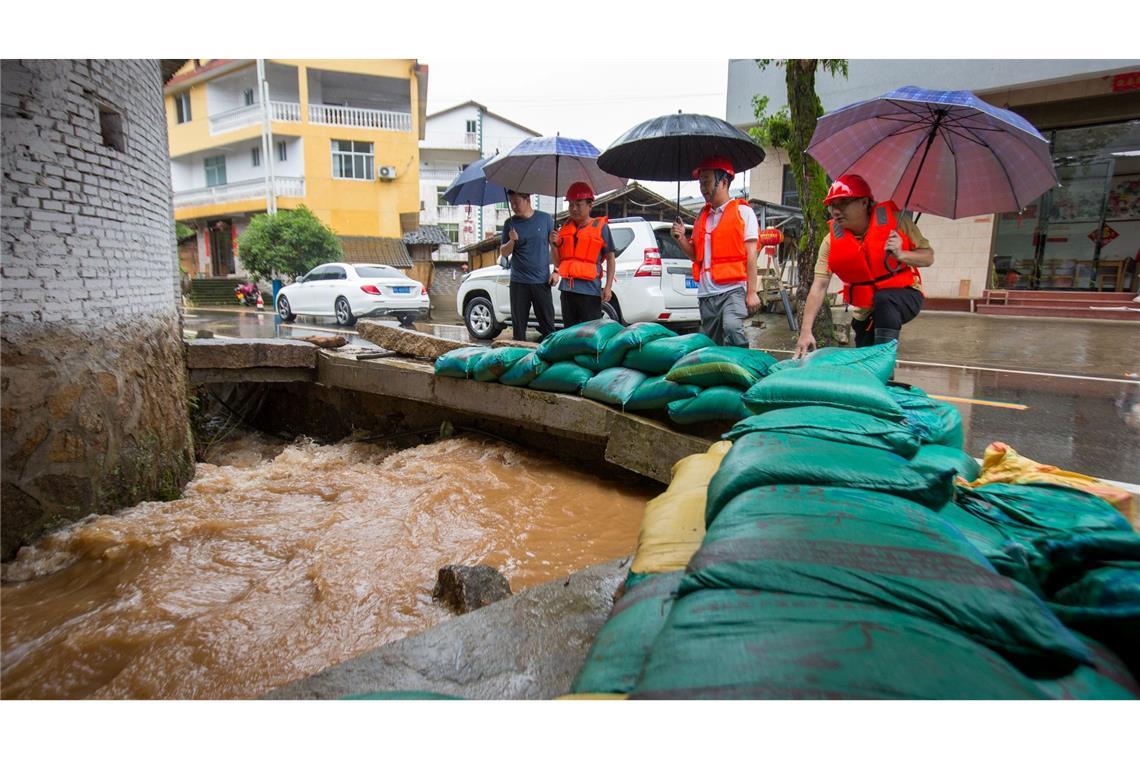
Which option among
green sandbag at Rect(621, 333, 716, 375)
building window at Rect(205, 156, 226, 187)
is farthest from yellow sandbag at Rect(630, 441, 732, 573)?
building window at Rect(205, 156, 226, 187)

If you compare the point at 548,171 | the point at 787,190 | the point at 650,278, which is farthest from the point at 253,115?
the point at 548,171

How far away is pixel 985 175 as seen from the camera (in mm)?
3123

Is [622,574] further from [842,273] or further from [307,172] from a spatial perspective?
[307,172]

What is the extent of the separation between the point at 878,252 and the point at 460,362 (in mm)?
2860

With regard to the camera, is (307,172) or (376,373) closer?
(376,373)

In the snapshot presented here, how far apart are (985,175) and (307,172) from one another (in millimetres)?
21694

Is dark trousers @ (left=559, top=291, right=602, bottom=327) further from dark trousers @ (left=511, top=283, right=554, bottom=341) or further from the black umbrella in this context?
the black umbrella

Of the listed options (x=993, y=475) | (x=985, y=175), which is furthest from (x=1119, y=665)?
(x=985, y=175)

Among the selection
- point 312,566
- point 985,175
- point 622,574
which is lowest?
point 312,566

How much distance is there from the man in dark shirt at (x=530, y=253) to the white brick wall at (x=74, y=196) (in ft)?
8.16

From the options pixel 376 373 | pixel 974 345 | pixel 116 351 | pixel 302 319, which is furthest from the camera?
pixel 302 319

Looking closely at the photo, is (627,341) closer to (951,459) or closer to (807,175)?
(951,459)

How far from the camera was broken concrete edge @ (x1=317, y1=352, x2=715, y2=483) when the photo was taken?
3357 mm

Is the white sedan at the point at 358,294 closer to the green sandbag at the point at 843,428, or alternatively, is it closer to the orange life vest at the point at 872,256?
the orange life vest at the point at 872,256
